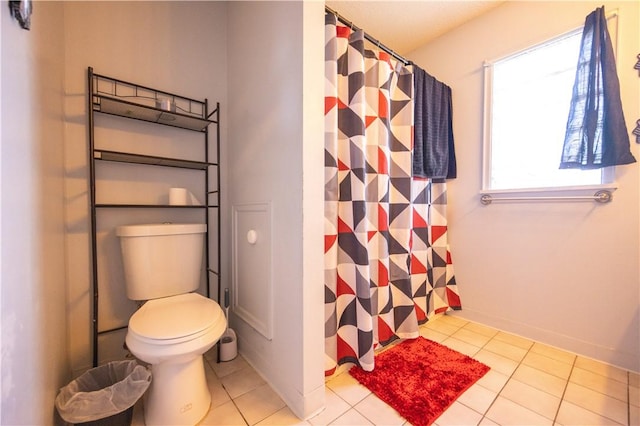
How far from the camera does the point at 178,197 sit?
1.45 m

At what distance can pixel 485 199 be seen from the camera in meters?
1.89

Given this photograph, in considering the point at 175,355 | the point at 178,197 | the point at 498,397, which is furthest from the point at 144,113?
the point at 498,397

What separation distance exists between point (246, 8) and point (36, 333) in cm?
183

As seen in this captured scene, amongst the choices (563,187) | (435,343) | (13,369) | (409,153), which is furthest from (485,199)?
(13,369)

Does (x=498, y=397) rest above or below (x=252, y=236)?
below

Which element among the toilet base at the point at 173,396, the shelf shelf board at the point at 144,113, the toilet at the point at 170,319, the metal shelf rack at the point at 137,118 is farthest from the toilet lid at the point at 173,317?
the shelf shelf board at the point at 144,113

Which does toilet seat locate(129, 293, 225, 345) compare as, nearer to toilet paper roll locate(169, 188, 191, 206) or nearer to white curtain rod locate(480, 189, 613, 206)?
toilet paper roll locate(169, 188, 191, 206)

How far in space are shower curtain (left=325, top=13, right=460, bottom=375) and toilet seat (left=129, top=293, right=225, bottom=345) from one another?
0.59 meters

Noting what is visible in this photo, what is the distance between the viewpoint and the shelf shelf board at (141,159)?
1.28 metres

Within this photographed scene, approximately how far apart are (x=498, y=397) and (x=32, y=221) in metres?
2.02

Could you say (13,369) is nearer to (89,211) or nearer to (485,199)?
(89,211)

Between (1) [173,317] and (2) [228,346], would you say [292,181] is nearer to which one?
(1) [173,317]

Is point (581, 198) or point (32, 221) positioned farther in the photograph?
point (581, 198)

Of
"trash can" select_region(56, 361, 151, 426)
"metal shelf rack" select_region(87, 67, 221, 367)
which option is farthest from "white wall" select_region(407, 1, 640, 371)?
"trash can" select_region(56, 361, 151, 426)
